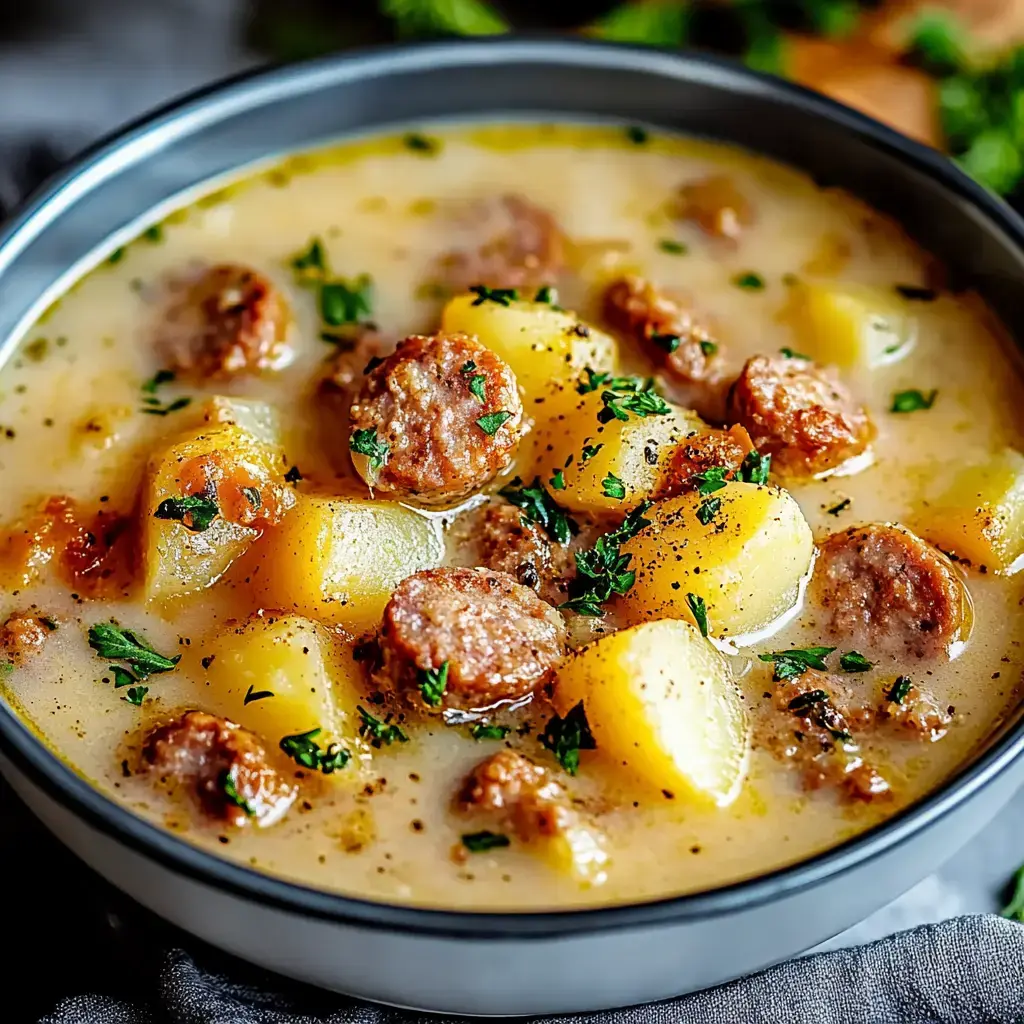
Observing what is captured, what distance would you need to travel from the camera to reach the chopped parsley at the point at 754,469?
313 centimetres

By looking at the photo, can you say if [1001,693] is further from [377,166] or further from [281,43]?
[281,43]

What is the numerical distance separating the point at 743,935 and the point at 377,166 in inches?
95.7

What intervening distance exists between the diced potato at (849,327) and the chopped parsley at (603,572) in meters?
0.82

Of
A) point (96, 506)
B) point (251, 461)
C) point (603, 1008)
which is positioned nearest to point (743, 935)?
point (603, 1008)

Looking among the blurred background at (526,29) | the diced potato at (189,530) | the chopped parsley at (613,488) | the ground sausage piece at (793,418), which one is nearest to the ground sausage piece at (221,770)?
the diced potato at (189,530)

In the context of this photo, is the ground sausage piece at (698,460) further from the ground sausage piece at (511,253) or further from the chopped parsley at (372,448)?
the ground sausage piece at (511,253)

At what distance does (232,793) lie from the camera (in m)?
2.58

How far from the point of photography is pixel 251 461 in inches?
122

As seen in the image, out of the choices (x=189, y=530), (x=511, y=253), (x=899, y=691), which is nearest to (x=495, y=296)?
(x=511, y=253)

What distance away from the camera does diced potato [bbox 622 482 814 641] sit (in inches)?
115

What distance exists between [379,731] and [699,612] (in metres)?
0.68

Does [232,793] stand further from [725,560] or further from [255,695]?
[725,560]

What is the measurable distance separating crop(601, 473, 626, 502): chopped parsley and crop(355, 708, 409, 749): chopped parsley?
2.24 ft

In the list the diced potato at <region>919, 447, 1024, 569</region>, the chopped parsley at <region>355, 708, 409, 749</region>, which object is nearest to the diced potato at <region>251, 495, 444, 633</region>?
the chopped parsley at <region>355, 708, 409, 749</region>
